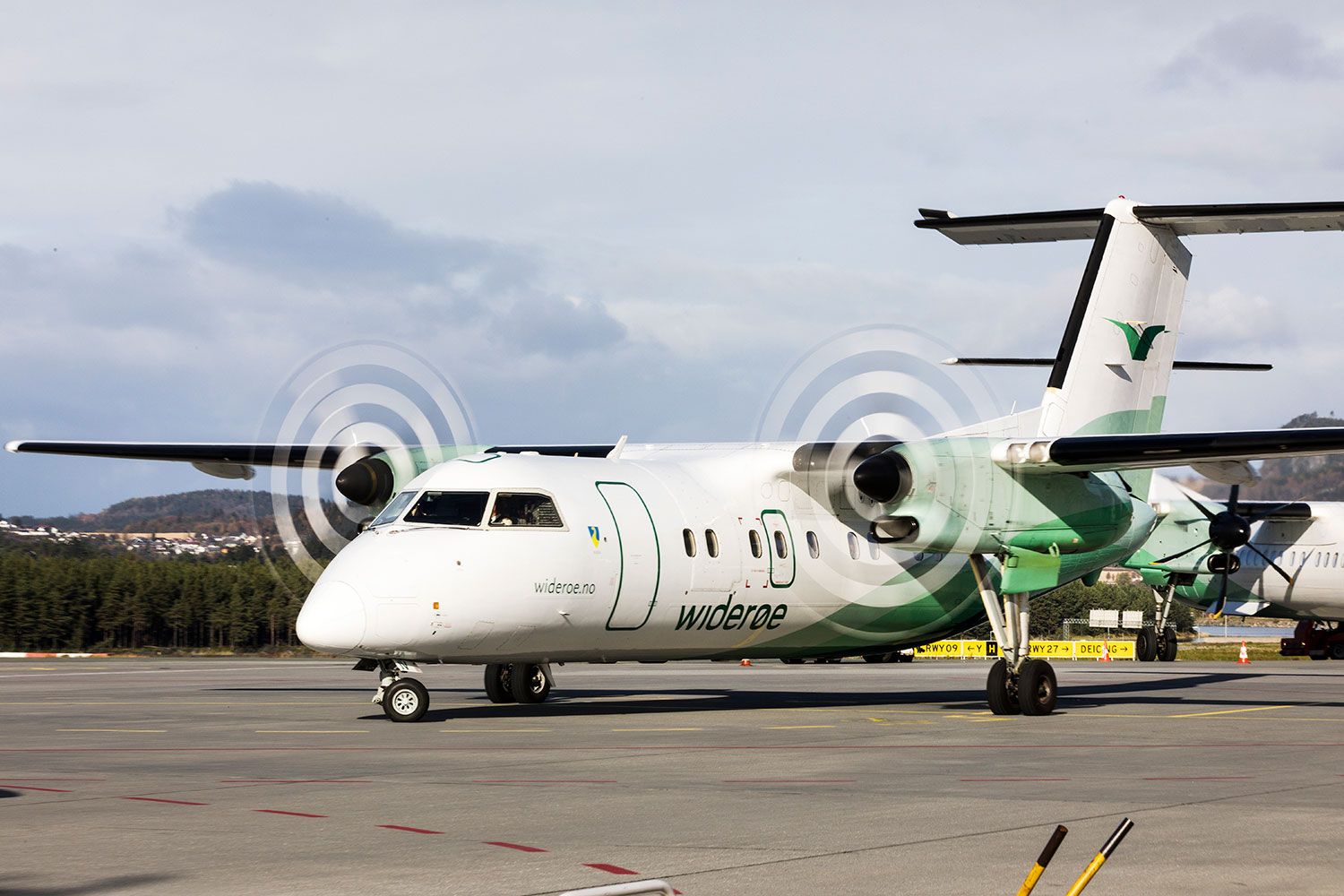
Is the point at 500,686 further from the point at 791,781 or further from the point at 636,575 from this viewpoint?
the point at 791,781

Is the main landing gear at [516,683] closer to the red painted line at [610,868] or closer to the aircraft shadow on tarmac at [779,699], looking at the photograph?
the aircraft shadow on tarmac at [779,699]

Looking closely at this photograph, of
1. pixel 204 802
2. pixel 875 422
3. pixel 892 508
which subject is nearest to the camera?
pixel 204 802

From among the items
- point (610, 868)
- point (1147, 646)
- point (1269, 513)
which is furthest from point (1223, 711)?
point (1269, 513)

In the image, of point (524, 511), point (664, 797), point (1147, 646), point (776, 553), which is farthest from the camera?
point (1147, 646)

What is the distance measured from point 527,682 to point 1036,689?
22.6 feet

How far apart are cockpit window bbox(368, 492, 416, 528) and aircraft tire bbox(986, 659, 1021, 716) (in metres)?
7.76

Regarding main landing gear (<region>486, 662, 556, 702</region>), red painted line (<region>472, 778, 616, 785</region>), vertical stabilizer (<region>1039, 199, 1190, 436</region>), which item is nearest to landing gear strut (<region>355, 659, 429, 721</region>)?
main landing gear (<region>486, 662, 556, 702</region>)

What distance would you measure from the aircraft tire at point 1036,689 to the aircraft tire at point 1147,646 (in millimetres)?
23667

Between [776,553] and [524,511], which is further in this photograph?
[776,553]

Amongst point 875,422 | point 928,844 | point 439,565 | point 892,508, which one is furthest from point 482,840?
point 875,422

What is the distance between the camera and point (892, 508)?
57.7ft

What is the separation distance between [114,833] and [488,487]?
8.27m

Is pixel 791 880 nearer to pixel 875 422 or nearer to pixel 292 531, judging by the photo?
pixel 875 422

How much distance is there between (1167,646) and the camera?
133ft
